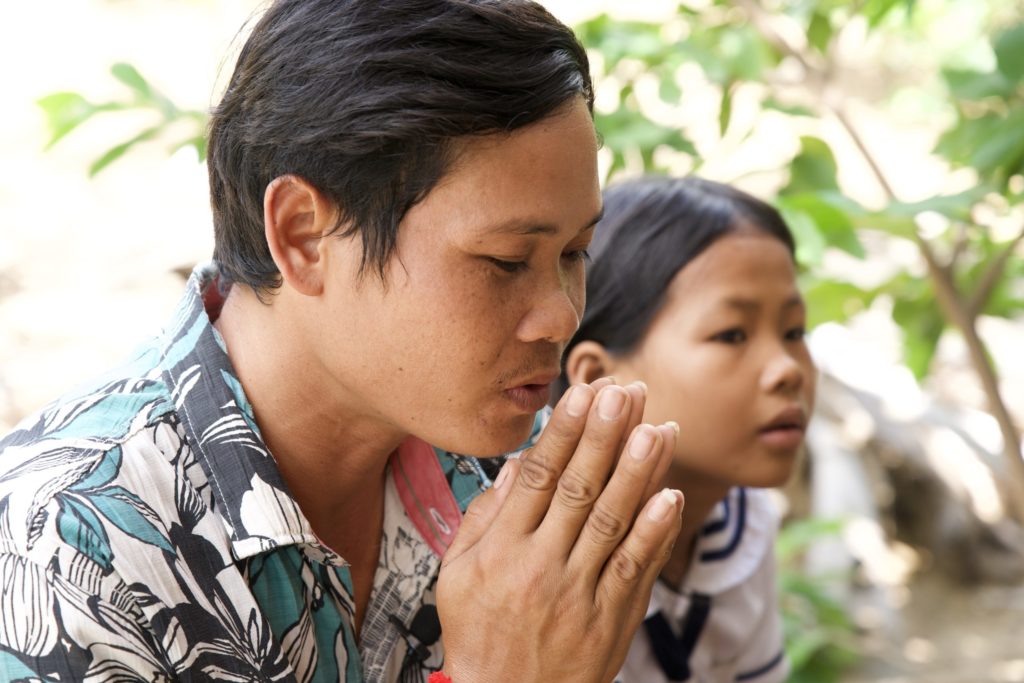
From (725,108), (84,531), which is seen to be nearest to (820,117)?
(725,108)

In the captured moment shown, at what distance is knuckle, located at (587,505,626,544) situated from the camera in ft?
5.65

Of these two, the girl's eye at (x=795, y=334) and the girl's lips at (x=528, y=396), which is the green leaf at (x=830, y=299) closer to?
the girl's eye at (x=795, y=334)

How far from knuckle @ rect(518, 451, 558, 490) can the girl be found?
3.10 ft

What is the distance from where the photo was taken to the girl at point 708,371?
2611mm

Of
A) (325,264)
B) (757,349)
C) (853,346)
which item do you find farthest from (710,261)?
(853,346)

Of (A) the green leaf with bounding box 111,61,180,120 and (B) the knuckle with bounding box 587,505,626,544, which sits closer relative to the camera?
(B) the knuckle with bounding box 587,505,626,544

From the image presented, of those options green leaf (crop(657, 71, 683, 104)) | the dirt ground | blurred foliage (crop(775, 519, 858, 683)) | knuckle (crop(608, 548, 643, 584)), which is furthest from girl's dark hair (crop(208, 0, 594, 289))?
the dirt ground

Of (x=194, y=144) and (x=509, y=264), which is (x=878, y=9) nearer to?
(x=509, y=264)

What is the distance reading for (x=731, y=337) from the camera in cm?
264

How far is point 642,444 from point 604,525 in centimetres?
14

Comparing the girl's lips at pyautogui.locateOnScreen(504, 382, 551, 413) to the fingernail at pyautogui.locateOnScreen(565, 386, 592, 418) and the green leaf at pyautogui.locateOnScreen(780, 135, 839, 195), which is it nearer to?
the fingernail at pyautogui.locateOnScreen(565, 386, 592, 418)

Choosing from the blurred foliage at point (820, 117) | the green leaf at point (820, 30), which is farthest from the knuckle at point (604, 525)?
the green leaf at point (820, 30)

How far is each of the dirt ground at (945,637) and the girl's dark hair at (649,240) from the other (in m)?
2.06

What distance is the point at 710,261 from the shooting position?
267 centimetres
